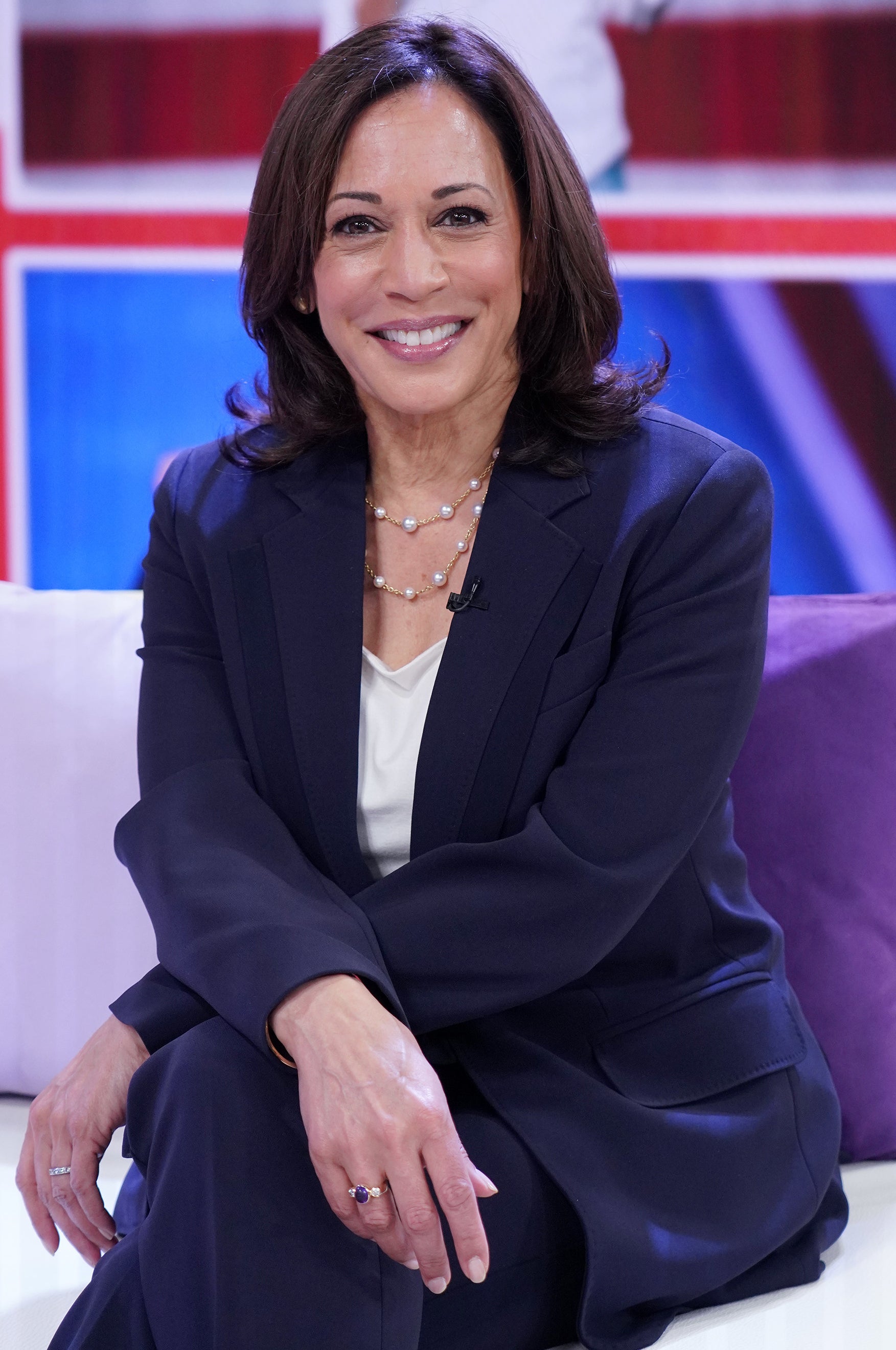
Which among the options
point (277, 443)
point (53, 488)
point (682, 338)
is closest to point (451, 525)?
point (277, 443)

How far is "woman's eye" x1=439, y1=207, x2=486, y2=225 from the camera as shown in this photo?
1.35 m

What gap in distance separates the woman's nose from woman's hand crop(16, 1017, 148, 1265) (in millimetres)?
739

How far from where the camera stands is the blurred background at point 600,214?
2209 millimetres

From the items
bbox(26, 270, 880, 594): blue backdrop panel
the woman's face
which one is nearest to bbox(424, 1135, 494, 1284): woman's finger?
the woman's face

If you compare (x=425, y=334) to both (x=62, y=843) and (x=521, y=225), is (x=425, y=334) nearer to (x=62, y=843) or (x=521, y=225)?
(x=521, y=225)

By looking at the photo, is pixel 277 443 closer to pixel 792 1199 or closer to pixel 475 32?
pixel 475 32

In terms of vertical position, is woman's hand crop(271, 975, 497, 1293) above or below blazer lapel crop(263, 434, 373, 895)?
below

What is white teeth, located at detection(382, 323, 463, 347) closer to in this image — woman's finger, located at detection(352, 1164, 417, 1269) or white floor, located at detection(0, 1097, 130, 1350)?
woman's finger, located at detection(352, 1164, 417, 1269)

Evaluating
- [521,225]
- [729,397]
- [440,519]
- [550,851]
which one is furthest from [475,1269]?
[729,397]

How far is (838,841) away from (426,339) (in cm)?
69

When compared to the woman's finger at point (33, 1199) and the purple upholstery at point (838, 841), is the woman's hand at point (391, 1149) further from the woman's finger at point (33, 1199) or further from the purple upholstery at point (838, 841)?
the purple upholstery at point (838, 841)

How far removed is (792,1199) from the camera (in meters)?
1.28

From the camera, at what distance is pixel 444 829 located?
1.30 metres

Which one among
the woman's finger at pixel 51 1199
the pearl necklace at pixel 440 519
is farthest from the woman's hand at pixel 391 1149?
the pearl necklace at pixel 440 519
